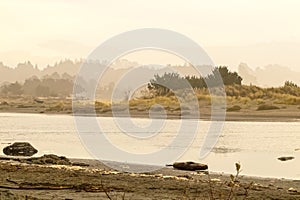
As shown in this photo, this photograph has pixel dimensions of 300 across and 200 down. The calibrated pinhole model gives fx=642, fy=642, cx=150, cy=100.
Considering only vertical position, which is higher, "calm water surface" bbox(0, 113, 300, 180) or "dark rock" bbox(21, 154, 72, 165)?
"calm water surface" bbox(0, 113, 300, 180)

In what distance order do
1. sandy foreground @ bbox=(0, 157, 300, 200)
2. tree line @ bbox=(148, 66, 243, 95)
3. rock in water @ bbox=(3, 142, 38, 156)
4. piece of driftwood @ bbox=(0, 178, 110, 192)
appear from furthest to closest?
tree line @ bbox=(148, 66, 243, 95) → rock in water @ bbox=(3, 142, 38, 156) → piece of driftwood @ bbox=(0, 178, 110, 192) → sandy foreground @ bbox=(0, 157, 300, 200)

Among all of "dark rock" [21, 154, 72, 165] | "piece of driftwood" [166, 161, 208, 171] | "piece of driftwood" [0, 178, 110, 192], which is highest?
"piece of driftwood" [166, 161, 208, 171]

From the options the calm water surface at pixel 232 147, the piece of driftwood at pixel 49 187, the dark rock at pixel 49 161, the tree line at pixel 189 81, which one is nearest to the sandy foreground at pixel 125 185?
the piece of driftwood at pixel 49 187

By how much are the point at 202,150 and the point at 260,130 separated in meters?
11.4

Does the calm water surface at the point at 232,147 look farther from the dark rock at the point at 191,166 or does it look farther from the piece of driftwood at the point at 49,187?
the piece of driftwood at the point at 49,187

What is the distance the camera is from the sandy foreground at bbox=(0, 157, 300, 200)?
11188 mm

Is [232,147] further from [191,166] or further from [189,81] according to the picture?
[189,81]

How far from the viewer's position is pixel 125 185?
1293cm

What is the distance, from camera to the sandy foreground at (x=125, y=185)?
36.7 feet

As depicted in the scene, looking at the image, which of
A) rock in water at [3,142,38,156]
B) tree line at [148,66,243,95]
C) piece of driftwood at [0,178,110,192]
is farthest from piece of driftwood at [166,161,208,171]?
tree line at [148,66,243,95]

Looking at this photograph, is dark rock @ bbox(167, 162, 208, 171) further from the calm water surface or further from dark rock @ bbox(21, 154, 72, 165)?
dark rock @ bbox(21, 154, 72, 165)

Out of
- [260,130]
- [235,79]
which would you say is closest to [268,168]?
[260,130]

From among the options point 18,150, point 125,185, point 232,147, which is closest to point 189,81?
point 232,147

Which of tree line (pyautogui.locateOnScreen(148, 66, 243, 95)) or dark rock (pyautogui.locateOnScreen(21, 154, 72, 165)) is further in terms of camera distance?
tree line (pyautogui.locateOnScreen(148, 66, 243, 95))
